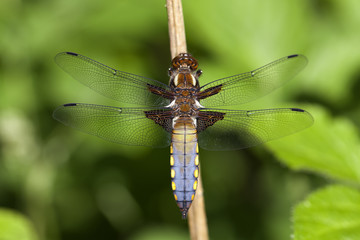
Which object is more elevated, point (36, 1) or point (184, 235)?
point (36, 1)

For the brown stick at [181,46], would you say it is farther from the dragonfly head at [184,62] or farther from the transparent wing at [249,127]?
the transparent wing at [249,127]

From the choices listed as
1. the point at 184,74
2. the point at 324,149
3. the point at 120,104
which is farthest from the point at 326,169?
the point at 120,104

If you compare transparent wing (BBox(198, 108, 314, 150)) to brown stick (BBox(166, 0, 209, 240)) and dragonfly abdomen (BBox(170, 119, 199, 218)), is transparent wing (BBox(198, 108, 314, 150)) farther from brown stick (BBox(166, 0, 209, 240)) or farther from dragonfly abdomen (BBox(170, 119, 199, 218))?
brown stick (BBox(166, 0, 209, 240))

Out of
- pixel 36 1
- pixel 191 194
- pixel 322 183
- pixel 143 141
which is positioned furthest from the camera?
pixel 36 1

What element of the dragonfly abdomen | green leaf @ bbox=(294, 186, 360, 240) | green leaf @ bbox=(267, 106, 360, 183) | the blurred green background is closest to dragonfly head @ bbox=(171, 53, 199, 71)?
the dragonfly abdomen

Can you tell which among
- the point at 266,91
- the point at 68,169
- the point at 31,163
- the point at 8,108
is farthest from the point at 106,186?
the point at 266,91

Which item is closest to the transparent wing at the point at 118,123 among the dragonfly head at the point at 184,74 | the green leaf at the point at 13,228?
the dragonfly head at the point at 184,74

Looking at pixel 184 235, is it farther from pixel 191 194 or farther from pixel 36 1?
pixel 36 1
